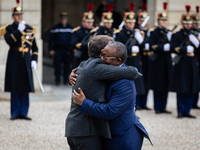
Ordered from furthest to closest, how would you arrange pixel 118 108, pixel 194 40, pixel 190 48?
pixel 194 40, pixel 190 48, pixel 118 108

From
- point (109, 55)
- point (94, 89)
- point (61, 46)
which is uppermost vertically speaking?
point (109, 55)

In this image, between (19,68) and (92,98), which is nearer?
(92,98)

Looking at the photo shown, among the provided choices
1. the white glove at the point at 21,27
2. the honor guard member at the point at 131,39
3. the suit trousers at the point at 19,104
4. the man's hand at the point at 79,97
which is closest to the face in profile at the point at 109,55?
the man's hand at the point at 79,97

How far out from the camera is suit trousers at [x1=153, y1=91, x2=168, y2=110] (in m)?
7.54

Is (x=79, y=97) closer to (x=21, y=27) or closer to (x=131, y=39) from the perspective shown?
(x=21, y=27)

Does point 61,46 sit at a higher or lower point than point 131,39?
lower

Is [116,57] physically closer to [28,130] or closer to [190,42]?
[28,130]

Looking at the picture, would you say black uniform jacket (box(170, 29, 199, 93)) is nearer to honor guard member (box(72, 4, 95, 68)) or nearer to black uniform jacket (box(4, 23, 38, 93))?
honor guard member (box(72, 4, 95, 68))

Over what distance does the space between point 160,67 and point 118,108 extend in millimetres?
4796

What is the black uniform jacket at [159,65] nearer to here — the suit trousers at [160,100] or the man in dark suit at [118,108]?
the suit trousers at [160,100]

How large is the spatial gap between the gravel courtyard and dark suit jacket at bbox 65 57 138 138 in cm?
194


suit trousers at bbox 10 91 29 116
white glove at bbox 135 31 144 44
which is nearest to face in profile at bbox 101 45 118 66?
suit trousers at bbox 10 91 29 116

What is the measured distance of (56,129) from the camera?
589 cm

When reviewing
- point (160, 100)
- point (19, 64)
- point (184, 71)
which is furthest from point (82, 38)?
point (184, 71)
